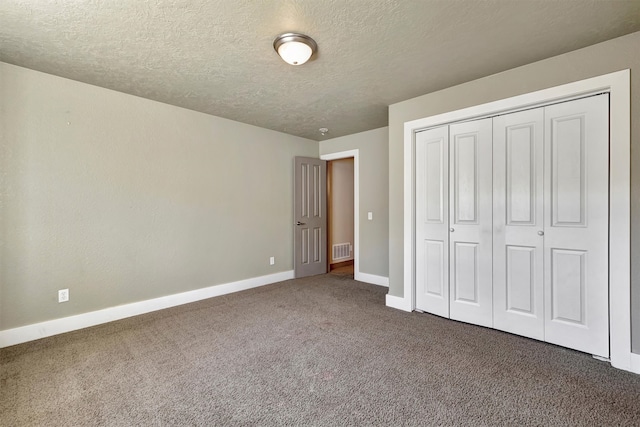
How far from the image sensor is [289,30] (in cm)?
205

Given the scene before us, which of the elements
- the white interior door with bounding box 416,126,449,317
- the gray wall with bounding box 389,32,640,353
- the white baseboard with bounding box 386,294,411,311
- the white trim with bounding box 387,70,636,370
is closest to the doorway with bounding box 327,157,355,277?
the white baseboard with bounding box 386,294,411,311

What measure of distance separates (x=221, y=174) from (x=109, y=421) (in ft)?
9.68

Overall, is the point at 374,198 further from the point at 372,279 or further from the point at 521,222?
the point at 521,222

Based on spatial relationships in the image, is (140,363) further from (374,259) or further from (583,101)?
(583,101)

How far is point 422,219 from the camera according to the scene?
10.8 ft

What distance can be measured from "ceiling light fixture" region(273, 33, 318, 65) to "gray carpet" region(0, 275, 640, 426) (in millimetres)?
2311

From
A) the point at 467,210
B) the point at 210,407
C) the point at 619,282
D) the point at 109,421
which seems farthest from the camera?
the point at 467,210

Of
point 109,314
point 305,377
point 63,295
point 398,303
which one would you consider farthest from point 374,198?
point 63,295

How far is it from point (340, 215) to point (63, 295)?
4.42 m

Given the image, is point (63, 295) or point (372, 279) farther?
point (372, 279)

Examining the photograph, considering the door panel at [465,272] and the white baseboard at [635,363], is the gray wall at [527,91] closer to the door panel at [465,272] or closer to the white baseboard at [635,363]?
the white baseboard at [635,363]

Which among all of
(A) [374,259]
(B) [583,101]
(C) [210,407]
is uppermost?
(B) [583,101]

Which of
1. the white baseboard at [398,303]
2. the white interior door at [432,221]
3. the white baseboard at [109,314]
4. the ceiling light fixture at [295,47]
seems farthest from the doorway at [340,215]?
the ceiling light fixture at [295,47]

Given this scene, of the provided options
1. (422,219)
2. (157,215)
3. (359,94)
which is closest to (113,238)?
(157,215)
